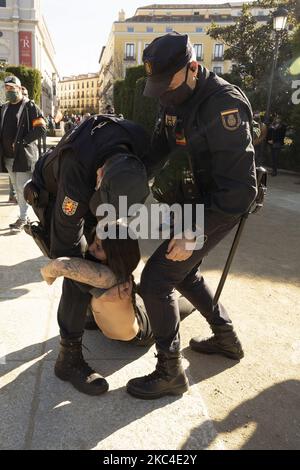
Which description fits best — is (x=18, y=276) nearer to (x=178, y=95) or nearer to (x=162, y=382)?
(x=162, y=382)

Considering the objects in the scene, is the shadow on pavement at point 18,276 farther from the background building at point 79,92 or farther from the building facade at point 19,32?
the background building at point 79,92

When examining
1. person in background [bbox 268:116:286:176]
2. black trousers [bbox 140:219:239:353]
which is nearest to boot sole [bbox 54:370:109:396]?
black trousers [bbox 140:219:239:353]

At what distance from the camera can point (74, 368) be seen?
2.53m

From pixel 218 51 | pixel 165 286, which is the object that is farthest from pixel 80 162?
pixel 218 51

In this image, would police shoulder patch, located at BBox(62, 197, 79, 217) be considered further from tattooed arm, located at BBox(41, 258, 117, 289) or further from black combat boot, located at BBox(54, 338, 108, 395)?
black combat boot, located at BBox(54, 338, 108, 395)

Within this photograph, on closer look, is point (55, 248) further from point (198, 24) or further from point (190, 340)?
point (198, 24)

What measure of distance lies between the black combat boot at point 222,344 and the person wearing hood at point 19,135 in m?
3.36

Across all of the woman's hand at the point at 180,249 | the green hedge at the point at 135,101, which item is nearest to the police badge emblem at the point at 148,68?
the woman's hand at the point at 180,249

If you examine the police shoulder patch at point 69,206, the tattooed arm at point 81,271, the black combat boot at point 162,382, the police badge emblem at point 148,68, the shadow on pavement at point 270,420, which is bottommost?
the shadow on pavement at point 270,420

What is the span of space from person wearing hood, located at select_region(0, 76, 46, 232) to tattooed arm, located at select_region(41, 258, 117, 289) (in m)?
3.45

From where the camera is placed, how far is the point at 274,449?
210cm

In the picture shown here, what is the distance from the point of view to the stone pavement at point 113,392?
2.11 m

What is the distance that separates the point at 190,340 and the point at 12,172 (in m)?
3.72

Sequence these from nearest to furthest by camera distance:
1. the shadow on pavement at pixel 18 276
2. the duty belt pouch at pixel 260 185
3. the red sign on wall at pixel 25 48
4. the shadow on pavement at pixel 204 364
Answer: the duty belt pouch at pixel 260 185, the shadow on pavement at pixel 204 364, the shadow on pavement at pixel 18 276, the red sign on wall at pixel 25 48
